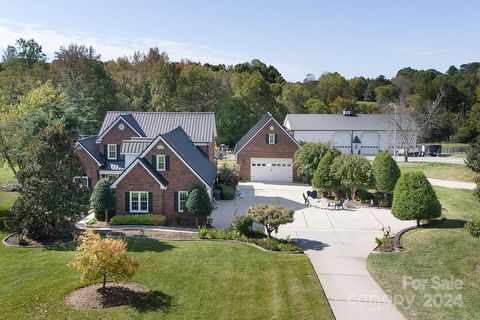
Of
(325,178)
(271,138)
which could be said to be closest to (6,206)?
(325,178)

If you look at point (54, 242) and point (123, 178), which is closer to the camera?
point (54, 242)

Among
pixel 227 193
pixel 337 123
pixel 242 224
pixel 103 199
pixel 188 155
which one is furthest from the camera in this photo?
pixel 337 123

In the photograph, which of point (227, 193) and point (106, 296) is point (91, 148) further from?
point (106, 296)

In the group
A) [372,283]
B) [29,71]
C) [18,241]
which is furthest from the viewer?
[29,71]

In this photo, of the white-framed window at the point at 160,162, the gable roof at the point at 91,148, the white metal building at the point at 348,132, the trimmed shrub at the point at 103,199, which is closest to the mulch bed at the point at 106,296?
the trimmed shrub at the point at 103,199

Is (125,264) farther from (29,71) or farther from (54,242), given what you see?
(29,71)

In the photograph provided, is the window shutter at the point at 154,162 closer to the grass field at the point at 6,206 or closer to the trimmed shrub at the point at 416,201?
the grass field at the point at 6,206

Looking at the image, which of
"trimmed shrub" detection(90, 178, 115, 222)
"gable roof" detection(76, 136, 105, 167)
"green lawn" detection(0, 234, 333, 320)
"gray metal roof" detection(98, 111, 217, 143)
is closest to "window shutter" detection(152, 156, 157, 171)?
"trimmed shrub" detection(90, 178, 115, 222)

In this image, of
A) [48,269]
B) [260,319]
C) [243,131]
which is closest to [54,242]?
[48,269]
